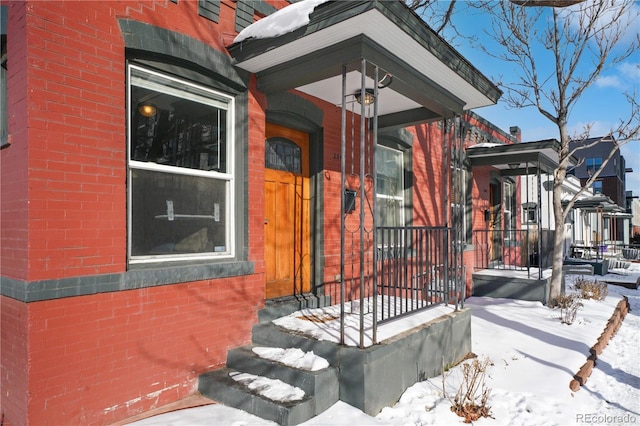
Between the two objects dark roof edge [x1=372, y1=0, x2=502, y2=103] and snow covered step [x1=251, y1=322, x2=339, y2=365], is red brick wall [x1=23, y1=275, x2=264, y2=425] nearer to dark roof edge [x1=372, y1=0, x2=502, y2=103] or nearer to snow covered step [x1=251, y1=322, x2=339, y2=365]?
snow covered step [x1=251, y1=322, x2=339, y2=365]

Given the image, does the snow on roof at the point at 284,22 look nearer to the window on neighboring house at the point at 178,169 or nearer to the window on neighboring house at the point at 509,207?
the window on neighboring house at the point at 178,169

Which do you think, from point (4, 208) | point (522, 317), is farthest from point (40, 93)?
point (522, 317)

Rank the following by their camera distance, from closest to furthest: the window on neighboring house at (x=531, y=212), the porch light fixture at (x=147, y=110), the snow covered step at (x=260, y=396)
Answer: the snow covered step at (x=260, y=396) < the porch light fixture at (x=147, y=110) < the window on neighboring house at (x=531, y=212)

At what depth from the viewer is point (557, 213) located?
8039 millimetres

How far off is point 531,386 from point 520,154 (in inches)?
249

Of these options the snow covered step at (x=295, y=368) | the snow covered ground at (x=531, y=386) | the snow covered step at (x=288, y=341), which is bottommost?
the snow covered ground at (x=531, y=386)

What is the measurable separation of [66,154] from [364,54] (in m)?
2.64

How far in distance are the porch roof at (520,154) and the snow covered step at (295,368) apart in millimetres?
7306

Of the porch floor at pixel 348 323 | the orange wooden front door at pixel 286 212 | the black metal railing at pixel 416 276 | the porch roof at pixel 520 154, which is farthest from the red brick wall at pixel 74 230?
the porch roof at pixel 520 154

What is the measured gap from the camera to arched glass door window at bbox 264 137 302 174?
5.05 m

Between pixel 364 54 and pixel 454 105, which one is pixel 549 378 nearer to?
pixel 454 105

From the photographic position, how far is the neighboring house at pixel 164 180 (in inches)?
117

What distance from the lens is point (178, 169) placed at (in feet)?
12.9

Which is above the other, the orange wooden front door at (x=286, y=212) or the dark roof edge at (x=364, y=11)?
the dark roof edge at (x=364, y=11)
